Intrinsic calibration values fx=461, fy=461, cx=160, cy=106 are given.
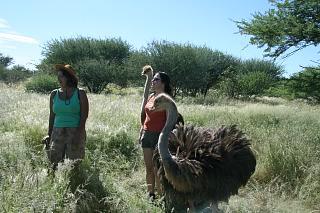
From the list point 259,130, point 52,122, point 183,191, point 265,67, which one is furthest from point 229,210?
point 265,67

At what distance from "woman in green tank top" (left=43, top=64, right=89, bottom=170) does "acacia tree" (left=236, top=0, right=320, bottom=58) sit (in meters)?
6.14

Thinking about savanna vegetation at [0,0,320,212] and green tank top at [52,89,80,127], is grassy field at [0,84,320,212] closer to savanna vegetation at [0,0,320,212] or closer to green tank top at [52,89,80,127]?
savanna vegetation at [0,0,320,212]

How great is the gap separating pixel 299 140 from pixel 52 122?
4477 mm

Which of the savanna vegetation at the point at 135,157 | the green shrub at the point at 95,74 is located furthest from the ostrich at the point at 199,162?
the green shrub at the point at 95,74

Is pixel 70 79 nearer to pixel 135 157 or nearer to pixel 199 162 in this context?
pixel 199 162

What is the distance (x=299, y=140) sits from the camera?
826 cm

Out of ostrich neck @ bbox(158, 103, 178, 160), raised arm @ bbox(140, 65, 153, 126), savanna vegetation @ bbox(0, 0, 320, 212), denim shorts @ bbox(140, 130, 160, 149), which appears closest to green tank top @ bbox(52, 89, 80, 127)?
savanna vegetation @ bbox(0, 0, 320, 212)

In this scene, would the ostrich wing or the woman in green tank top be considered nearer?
the ostrich wing

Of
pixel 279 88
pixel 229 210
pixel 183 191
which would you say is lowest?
pixel 229 210

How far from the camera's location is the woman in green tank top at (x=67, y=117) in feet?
19.1

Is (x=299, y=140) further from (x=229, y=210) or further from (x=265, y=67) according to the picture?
(x=265, y=67)

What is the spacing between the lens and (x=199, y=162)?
206 inches

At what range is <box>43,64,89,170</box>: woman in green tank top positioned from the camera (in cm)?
583

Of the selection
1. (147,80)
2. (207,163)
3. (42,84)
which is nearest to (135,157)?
(147,80)
